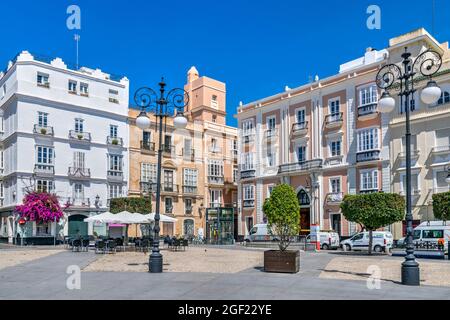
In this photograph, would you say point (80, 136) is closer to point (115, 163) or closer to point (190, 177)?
point (115, 163)

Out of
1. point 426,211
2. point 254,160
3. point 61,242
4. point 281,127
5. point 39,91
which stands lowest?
point 61,242

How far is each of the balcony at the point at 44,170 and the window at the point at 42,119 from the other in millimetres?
3477

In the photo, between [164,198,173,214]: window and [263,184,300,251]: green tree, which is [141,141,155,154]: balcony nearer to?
[164,198,173,214]: window

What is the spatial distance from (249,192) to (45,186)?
18586 millimetres

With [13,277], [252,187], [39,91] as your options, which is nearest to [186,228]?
[252,187]

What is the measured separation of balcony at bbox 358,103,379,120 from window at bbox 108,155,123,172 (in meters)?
22.5

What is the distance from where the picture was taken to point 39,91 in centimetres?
4138

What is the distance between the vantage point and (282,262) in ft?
50.0

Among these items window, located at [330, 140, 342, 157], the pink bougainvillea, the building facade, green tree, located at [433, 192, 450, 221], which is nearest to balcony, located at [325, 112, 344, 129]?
the building facade

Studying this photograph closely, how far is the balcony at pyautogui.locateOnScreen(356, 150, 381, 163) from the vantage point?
3644cm

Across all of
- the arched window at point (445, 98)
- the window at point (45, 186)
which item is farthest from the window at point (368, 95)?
the window at point (45, 186)
